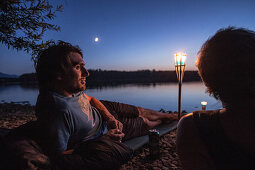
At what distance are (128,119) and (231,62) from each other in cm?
231

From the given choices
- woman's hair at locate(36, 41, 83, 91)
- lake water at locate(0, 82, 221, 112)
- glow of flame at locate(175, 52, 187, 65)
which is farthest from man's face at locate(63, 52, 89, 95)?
lake water at locate(0, 82, 221, 112)

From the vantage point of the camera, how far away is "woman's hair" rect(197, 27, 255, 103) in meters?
0.69

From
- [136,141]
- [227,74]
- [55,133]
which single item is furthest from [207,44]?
[136,141]

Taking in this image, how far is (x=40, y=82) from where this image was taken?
1.84 metres

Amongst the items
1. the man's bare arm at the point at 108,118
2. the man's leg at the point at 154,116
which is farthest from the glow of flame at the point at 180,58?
the man's bare arm at the point at 108,118

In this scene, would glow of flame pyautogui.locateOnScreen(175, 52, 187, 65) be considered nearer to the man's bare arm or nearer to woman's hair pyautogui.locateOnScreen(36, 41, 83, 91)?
the man's bare arm

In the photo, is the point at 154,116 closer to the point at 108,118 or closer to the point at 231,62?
the point at 108,118

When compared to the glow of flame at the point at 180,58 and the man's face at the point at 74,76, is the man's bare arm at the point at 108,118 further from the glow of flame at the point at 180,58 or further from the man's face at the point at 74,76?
the glow of flame at the point at 180,58

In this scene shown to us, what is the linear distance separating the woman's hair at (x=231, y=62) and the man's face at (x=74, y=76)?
139 centimetres

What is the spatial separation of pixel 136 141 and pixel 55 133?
1.72m

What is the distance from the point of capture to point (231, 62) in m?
0.71

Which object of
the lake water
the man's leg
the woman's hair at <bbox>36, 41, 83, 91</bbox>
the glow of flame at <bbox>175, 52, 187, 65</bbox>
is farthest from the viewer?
the lake water

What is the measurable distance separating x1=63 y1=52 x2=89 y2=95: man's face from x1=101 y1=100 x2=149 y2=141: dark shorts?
1042mm

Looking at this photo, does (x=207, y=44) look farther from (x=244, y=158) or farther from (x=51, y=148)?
(x=51, y=148)
